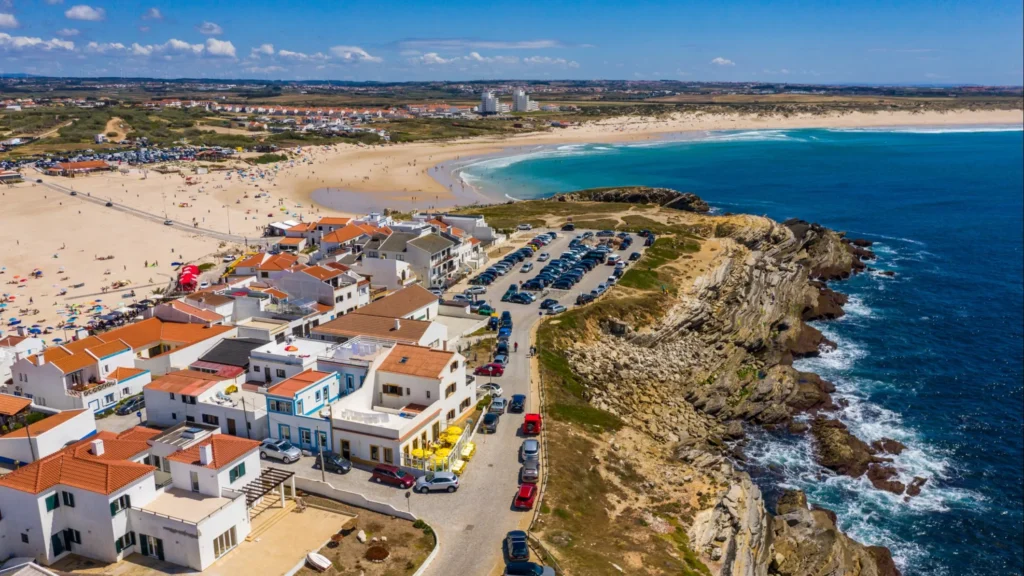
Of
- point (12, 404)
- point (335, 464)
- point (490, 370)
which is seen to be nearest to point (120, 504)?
point (335, 464)

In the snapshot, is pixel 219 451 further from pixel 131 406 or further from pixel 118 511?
pixel 131 406

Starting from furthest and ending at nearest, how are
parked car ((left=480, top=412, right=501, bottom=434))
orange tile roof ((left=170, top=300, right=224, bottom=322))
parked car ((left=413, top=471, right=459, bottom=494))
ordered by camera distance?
orange tile roof ((left=170, top=300, right=224, bottom=322)) < parked car ((left=480, top=412, right=501, bottom=434)) < parked car ((left=413, top=471, right=459, bottom=494))

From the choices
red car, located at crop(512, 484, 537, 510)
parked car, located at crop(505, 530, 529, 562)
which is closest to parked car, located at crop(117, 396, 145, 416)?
red car, located at crop(512, 484, 537, 510)

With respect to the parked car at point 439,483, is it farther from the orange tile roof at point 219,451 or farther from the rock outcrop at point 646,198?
the rock outcrop at point 646,198

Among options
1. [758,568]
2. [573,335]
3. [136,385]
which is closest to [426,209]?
[573,335]

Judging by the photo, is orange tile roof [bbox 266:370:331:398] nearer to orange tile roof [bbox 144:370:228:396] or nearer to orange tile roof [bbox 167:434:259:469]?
orange tile roof [bbox 144:370:228:396]

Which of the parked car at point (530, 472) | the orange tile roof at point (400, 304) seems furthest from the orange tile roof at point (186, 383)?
the parked car at point (530, 472)
